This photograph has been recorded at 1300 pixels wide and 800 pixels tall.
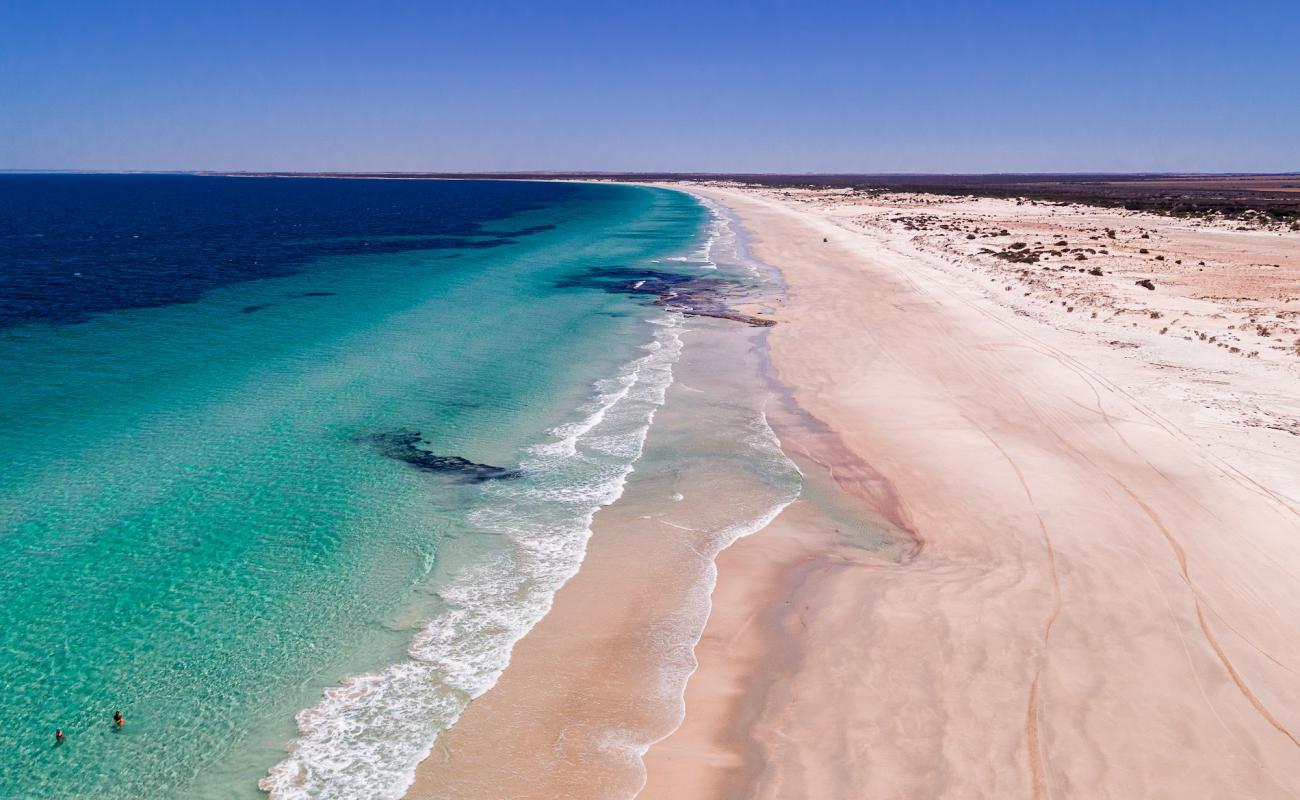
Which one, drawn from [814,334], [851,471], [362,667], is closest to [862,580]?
[851,471]

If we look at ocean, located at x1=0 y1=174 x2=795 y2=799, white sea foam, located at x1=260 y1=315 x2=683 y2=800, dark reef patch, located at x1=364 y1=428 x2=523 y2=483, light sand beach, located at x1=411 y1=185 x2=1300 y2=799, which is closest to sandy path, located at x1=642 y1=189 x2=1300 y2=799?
light sand beach, located at x1=411 y1=185 x2=1300 y2=799

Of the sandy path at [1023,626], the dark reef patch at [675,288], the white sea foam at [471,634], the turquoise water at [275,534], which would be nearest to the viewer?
the sandy path at [1023,626]

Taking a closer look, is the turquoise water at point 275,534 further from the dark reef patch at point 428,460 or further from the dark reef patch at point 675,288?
the dark reef patch at point 675,288

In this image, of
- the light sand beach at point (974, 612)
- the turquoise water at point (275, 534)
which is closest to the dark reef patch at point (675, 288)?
the turquoise water at point (275, 534)

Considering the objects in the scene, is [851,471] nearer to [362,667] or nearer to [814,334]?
[362,667]

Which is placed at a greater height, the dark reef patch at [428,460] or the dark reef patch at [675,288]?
the dark reef patch at [675,288]

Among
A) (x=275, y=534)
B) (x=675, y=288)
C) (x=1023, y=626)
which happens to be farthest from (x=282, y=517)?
(x=675, y=288)
